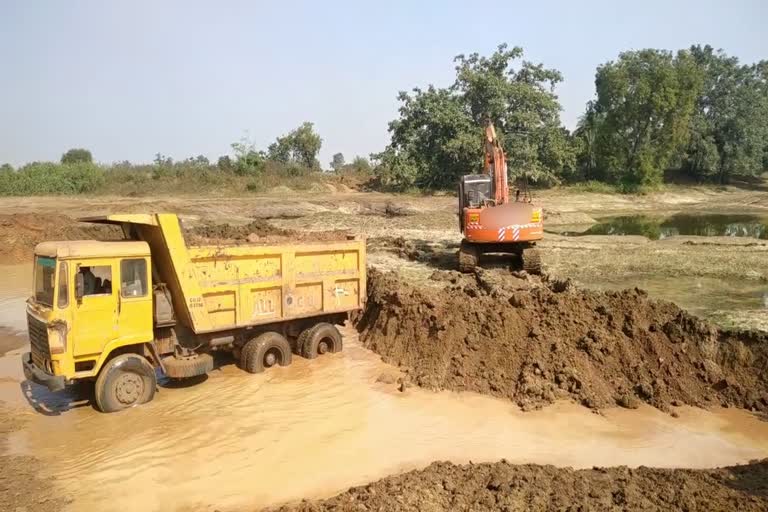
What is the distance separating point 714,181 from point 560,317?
53647 mm

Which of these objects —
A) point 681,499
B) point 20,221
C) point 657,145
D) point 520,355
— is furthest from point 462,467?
point 657,145

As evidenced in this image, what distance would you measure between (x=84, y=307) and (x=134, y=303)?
619 mm

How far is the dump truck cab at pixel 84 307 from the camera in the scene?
7.06m

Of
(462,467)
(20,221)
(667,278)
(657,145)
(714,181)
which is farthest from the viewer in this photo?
(714,181)

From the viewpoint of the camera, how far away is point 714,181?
179 feet

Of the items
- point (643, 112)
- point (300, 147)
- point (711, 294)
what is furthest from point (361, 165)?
point (711, 294)

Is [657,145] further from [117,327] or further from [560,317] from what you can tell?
[117,327]

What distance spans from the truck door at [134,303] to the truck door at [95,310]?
112mm

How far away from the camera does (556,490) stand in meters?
5.24

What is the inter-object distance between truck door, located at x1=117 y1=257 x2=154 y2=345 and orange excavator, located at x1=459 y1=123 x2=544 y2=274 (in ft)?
Answer: 29.4

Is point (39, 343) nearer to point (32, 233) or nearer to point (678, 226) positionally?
point (32, 233)

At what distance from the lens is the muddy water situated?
610cm

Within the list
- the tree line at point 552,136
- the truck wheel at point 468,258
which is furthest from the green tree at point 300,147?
the truck wheel at point 468,258

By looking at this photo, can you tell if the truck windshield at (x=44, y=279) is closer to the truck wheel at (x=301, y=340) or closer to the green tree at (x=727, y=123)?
the truck wheel at (x=301, y=340)
